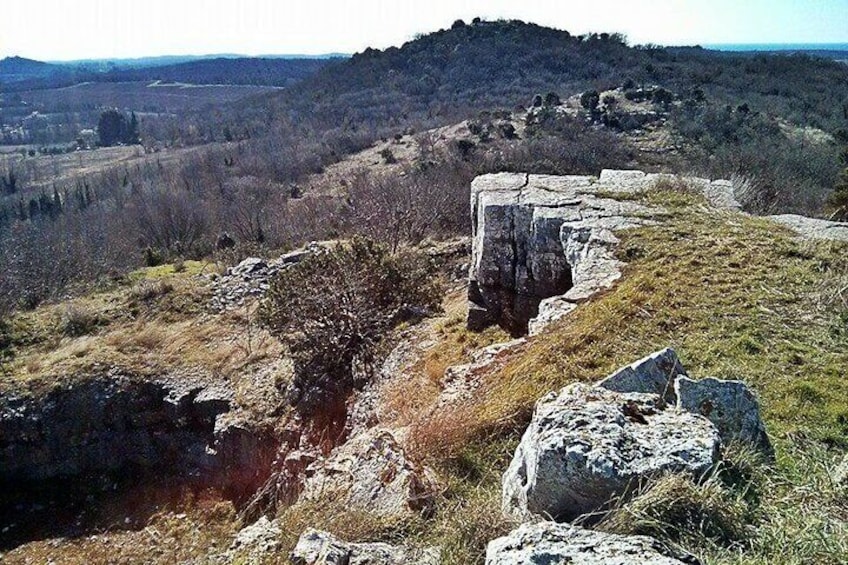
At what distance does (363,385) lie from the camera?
28.1 feet

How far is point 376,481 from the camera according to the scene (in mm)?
4102

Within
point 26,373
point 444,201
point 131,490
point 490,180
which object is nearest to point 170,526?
point 131,490

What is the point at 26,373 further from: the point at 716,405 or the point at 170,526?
the point at 716,405

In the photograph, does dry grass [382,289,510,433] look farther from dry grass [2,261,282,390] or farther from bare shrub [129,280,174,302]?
bare shrub [129,280,174,302]

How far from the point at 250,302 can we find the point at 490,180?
282 inches

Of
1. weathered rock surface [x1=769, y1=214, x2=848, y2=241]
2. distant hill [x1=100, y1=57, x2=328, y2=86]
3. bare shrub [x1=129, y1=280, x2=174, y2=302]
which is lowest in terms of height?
bare shrub [x1=129, y1=280, x2=174, y2=302]

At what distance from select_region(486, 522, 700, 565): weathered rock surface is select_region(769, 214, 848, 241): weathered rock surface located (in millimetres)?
5610

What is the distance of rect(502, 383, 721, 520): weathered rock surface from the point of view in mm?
2598

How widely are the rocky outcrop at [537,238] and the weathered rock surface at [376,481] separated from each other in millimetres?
2946

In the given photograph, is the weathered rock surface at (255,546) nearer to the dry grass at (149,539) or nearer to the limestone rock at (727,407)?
the limestone rock at (727,407)

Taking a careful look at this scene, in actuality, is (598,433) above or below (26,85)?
below

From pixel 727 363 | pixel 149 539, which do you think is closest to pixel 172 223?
pixel 149 539

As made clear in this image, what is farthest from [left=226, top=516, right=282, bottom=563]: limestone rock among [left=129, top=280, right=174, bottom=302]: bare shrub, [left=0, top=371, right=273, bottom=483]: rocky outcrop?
[left=129, top=280, right=174, bottom=302]: bare shrub

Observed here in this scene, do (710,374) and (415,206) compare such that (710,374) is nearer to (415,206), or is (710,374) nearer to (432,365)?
(432,365)
